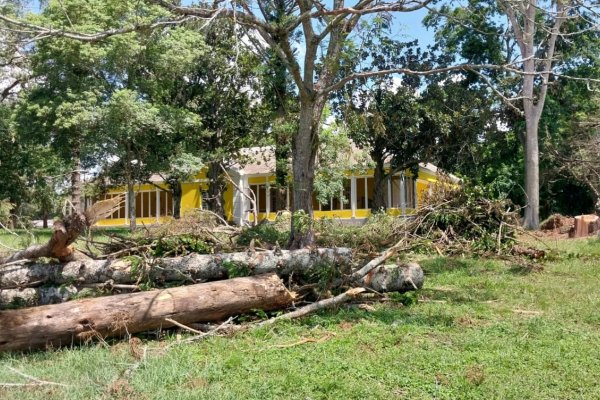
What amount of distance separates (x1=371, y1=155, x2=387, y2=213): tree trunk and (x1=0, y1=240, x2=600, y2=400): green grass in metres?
21.9

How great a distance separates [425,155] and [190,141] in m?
11.1

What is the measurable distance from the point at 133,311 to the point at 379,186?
2499 centimetres

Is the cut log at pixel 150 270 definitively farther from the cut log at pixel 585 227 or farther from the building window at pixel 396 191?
the building window at pixel 396 191

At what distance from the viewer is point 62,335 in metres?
5.98

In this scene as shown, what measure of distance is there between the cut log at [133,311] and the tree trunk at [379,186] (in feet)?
75.3

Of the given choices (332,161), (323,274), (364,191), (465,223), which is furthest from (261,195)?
(323,274)

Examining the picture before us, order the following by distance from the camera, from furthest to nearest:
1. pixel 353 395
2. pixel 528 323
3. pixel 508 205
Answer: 1. pixel 508 205
2. pixel 528 323
3. pixel 353 395

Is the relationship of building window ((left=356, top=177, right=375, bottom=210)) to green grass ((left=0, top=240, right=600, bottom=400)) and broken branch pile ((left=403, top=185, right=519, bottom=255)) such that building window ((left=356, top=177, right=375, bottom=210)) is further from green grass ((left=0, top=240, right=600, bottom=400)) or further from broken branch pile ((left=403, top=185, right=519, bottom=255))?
green grass ((left=0, top=240, right=600, bottom=400))

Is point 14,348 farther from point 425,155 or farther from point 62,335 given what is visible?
point 425,155

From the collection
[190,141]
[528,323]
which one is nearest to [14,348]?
[528,323]

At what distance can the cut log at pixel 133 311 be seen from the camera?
5.89 m

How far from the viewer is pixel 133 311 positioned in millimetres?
6320

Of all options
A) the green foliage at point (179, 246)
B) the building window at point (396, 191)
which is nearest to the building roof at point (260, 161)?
the building window at point (396, 191)

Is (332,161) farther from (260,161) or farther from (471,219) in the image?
(471,219)
